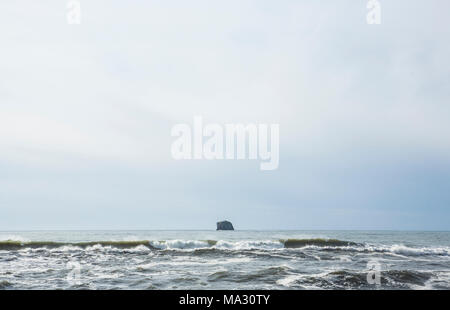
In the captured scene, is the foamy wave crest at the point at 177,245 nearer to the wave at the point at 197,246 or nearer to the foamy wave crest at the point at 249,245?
the wave at the point at 197,246

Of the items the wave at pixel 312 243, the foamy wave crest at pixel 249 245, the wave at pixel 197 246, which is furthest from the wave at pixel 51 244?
the wave at pixel 312 243

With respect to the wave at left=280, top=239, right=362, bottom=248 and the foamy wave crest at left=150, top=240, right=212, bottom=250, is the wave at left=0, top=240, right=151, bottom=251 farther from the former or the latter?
the wave at left=280, top=239, right=362, bottom=248

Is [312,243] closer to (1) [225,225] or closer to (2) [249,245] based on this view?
(2) [249,245]

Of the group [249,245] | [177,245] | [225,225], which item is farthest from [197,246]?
[225,225]

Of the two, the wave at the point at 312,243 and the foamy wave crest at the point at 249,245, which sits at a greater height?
the foamy wave crest at the point at 249,245

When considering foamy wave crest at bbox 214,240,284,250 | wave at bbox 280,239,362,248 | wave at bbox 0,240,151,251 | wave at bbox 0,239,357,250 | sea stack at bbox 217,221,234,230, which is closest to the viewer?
wave at bbox 0,240,151,251

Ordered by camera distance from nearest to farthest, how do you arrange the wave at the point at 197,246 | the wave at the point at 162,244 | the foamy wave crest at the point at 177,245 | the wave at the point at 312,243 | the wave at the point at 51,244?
1. the wave at the point at 197,246
2. the wave at the point at 51,244
3. the wave at the point at 162,244
4. the foamy wave crest at the point at 177,245
5. the wave at the point at 312,243

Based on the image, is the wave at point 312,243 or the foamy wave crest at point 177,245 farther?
the wave at point 312,243

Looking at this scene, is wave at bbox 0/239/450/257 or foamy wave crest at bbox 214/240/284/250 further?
foamy wave crest at bbox 214/240/284/250

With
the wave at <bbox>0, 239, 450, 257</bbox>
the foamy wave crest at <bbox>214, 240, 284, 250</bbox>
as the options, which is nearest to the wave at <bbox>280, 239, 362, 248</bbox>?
the wave at <bbox>0, 239, 450, 257</bbox>

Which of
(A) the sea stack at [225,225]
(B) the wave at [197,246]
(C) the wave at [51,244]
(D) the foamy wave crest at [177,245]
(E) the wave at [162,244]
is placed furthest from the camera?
(A) the sea stack at [225,225]
